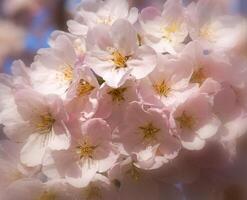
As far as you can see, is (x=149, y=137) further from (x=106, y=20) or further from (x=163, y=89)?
(x=106, y=20)

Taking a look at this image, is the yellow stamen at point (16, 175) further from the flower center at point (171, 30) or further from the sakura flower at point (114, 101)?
the flower center at point (171, 30)

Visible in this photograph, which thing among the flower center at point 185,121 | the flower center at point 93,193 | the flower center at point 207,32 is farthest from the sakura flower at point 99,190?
the flower center at point 207,32

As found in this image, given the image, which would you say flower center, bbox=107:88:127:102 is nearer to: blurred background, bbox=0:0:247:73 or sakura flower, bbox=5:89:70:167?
sakura flower, bbox=5:89:70:167

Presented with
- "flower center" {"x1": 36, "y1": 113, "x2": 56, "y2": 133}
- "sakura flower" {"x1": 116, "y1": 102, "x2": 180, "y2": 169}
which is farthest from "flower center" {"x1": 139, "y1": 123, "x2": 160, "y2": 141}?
"flower center" {"x1": 36, "y1": 113, "x2": 56, "y2": 133}

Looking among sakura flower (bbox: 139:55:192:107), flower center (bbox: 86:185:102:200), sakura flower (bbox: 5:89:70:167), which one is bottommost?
flower center (bbox: 86:185:102:200)

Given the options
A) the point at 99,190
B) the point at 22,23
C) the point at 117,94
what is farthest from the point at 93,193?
the point at 22,23

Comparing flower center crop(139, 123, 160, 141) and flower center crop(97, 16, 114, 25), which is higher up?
flower center crop(97, 16, 114, 25)

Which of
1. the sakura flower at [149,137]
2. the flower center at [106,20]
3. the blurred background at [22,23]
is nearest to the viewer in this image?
the sakura flower at [149,137]
